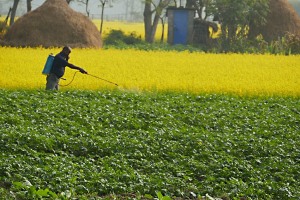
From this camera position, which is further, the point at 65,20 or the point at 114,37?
the point at 114,37

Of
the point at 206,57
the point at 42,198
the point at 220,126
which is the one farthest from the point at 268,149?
the point at 206,57

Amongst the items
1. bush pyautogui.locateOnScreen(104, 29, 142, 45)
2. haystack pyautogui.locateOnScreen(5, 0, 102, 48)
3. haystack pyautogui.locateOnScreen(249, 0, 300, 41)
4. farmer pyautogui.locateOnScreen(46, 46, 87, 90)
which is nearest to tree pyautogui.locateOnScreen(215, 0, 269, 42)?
haystack pyautogui.locateOnScreen(249, 0, 300, 41)

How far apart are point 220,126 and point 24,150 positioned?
4.78 metres

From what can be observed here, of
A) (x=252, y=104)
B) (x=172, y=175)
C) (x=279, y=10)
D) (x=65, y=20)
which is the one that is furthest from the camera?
(x=279, y=10)

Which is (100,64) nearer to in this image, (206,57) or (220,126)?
(206,57)

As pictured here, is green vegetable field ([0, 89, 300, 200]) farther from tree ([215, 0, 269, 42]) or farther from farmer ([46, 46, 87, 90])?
tree ([215, 0, 269, 42])

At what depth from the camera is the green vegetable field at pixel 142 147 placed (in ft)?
42.5

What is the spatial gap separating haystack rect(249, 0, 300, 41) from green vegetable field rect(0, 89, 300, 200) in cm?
2048

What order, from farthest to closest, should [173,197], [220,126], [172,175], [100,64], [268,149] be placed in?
1. [100,64]
2. [220,126]
3. [268,149]
4. [172,175]
5. [173,197]

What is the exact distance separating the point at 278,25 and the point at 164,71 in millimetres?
16016

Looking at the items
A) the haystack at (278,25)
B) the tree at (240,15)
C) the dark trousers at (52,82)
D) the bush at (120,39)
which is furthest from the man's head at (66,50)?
the haystack at (278,25)

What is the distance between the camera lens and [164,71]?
25.5m

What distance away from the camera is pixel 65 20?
33.3m

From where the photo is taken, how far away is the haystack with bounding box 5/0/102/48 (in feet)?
107
